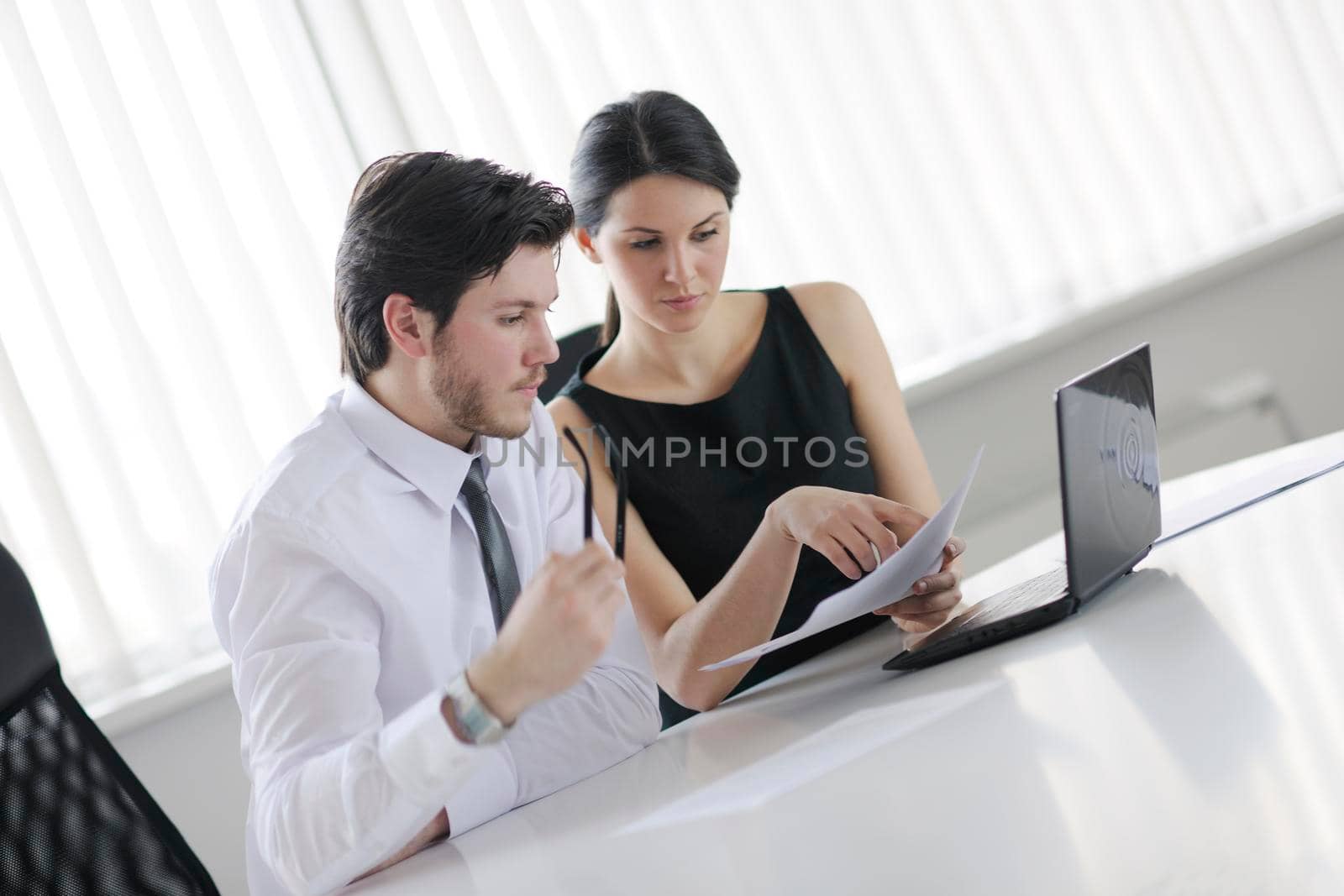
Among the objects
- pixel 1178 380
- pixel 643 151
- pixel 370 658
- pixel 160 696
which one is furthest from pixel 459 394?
pixel 1178 380

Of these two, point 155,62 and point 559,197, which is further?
point 155,62

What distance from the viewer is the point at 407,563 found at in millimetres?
1176

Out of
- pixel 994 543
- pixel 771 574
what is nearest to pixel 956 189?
pixel 994 543

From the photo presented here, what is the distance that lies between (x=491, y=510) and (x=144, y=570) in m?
1.34

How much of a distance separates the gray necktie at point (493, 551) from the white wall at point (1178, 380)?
1.55 meters

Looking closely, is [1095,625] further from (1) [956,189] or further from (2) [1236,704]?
(1) [956,189]

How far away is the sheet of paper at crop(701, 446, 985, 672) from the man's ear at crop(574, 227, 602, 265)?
2.61 ft

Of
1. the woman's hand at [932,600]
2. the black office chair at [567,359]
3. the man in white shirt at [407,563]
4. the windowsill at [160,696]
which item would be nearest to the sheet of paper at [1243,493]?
the woman's hand at [932,600]

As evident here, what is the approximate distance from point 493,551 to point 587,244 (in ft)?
2.09

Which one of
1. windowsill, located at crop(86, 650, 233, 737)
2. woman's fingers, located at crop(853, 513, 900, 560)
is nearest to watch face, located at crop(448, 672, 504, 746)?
woman's fingers, located at crop(853, 513, 900, 560)

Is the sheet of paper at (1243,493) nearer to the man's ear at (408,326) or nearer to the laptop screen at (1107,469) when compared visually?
the laptop screen at (1107,469)

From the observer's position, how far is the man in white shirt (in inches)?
37.2

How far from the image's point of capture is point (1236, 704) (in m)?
0.72

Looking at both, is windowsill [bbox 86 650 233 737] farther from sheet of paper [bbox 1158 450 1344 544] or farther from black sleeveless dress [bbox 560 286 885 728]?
sheet of paper [bbox 1158 450 1344 544]
